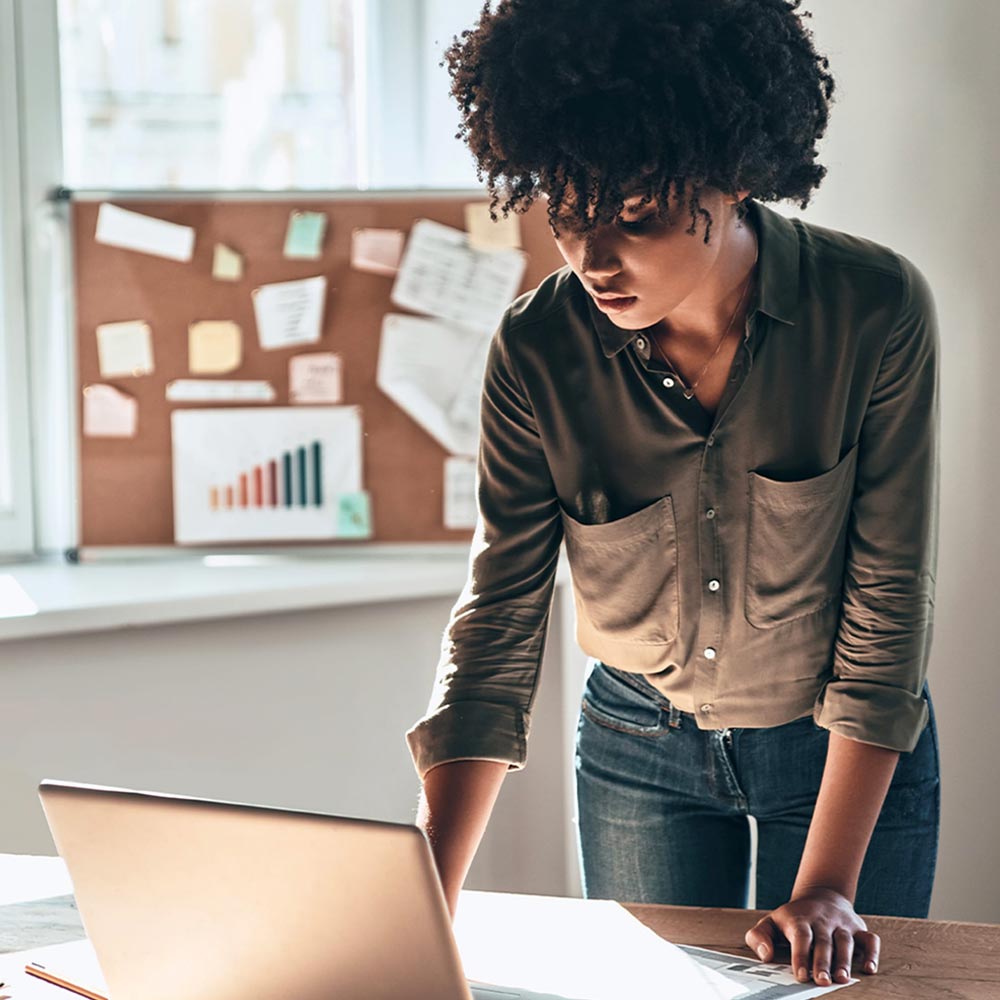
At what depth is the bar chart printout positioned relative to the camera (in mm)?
2236

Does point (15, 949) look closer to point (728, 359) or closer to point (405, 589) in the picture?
point (728, 359)

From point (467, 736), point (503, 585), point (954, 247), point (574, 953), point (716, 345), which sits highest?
point (954, 247)

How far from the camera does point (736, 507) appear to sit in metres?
1.18

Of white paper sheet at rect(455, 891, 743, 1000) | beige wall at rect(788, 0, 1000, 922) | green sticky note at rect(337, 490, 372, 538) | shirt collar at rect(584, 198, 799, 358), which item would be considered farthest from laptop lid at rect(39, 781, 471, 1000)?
green sticky note at rect(337, 490, 372, 538)

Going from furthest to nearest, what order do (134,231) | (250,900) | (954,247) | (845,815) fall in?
(134,231) → (954,247) → (845,815) → (250,900)

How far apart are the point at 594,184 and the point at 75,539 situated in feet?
5.06

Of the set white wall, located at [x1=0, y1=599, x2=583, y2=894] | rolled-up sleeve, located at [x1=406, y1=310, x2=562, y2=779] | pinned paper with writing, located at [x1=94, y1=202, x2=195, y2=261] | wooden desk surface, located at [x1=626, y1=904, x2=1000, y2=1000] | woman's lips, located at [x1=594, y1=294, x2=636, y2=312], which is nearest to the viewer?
wooden desk surface, located at [x1=626, y1=904, x2=1000, y2=1000]

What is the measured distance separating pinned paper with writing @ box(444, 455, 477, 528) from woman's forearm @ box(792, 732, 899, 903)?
119 centimetres

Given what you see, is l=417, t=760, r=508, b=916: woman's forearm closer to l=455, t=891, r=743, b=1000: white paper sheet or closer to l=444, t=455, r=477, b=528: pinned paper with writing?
l=455, t=891, r=743, b=1000: white paper sheet

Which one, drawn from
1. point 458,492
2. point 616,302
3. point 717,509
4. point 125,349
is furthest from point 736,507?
point 125,349

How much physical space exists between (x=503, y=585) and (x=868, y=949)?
424mm

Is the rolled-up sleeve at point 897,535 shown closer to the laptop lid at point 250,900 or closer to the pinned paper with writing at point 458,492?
the laptop lid at point 250,900

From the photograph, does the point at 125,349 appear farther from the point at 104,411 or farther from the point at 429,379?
the point at 429,379

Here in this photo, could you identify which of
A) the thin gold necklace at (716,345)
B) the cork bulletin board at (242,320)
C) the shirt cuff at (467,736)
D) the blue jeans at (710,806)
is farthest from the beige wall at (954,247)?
the shirt cuff at (467,736)
